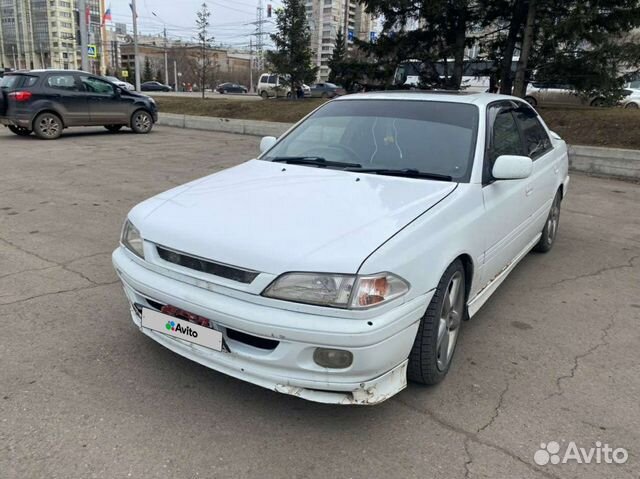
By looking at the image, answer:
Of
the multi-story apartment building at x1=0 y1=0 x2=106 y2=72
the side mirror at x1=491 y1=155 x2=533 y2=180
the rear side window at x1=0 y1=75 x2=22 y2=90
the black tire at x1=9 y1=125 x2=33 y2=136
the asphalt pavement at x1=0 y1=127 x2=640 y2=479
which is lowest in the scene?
the asphalt pavement at x1=0 y1=127 x2=640 y2=479

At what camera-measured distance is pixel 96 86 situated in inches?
522

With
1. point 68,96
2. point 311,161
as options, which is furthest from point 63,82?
point 311,161

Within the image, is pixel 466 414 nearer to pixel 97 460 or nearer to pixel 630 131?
pixel 97 460

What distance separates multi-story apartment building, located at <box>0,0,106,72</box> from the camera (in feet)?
239

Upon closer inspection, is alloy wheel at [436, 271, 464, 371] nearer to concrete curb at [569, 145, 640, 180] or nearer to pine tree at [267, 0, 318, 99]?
concrete curb at [569, 145, 640, 180]

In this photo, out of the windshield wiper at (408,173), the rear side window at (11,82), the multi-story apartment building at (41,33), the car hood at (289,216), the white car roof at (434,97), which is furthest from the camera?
the multi-story apartment building at (41,33)

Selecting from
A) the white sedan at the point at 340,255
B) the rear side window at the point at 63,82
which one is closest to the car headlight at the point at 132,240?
the white sedan at the point at 340,255

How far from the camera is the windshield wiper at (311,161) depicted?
350 cm

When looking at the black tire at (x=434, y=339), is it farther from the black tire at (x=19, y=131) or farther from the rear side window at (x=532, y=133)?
the black tire at (x=19, y=131)

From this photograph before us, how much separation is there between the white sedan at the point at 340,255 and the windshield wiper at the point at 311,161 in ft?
0.05

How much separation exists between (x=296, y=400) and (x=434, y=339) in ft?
2.60

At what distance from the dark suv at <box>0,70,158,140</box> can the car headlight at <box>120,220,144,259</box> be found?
1114 cm

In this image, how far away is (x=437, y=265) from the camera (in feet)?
8.43

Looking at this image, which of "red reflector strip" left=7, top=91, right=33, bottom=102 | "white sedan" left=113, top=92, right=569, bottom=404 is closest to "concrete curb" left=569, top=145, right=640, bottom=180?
"white sedan" left=113, top=92, right=569, bottom=404
